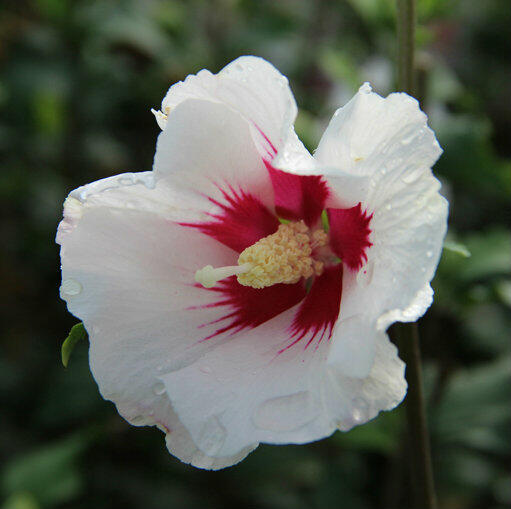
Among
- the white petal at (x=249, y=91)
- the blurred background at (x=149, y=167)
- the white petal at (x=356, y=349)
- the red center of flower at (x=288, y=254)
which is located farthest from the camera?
the blurred background at (x=149, y=167)

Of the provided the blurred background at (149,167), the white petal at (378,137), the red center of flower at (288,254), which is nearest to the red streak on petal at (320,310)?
the red center of flower at (288,254)

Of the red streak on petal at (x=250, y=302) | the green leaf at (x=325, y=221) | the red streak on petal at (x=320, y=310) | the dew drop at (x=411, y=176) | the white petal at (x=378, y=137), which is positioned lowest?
the red streak on petal at (x=250, y=302)

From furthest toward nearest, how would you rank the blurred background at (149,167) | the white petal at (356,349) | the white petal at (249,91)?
the blurred background at (149,167) < the white petal at (249,91) < the white petal at (356,349)

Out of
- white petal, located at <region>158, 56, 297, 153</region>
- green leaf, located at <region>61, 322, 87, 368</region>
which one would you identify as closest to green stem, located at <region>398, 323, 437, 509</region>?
white petal, located at <region>158, 56, 297, 153</region>

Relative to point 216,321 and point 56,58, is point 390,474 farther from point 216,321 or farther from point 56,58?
point 56,58

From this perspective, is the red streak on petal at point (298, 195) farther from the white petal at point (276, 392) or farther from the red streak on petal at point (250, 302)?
the white petal at point (276, 392)

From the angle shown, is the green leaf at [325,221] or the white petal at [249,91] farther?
the green leaf at [325,221]
